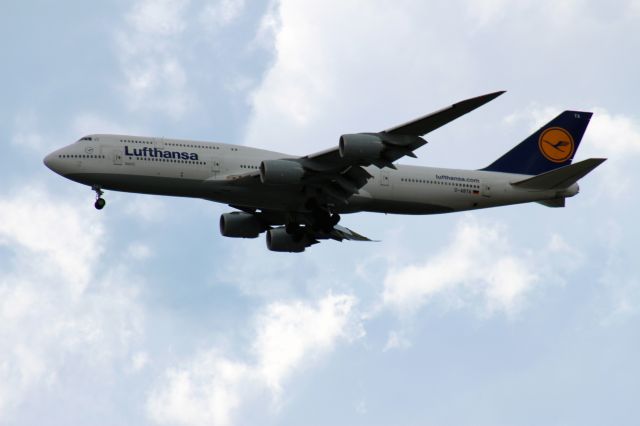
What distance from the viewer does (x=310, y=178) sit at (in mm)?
50719

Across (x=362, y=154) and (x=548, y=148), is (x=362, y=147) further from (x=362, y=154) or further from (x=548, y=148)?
(x=548, y=148)

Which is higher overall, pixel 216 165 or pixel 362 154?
pixel 216 165

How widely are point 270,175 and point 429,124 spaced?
766 centimetres

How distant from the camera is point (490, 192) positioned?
56.3 metres

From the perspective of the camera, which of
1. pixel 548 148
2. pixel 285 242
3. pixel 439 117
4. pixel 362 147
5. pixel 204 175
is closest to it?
pixel 439 117

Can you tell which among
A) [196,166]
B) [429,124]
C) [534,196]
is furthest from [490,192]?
[196,166]

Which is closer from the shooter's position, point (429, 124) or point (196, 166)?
point (429, 124)

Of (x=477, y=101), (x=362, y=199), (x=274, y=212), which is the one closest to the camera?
(x=477, y=101)

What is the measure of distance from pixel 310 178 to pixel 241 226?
8873 millimetres

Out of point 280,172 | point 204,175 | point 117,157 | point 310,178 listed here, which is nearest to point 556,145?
point 310,178

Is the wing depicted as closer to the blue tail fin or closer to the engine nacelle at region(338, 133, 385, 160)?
the engine nacelle at region(338, 133, 385, 160)

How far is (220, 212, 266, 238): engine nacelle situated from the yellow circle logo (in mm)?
15918

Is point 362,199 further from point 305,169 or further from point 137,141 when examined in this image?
point 137,141

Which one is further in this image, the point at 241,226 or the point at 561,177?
the point at 241,226
